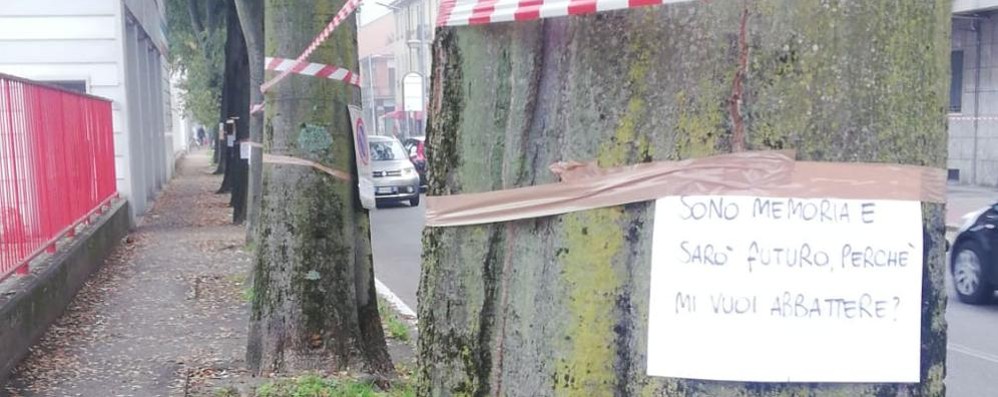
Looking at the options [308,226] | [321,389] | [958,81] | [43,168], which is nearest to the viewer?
[321,389]

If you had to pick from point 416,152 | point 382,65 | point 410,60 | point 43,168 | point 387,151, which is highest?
point 382,65

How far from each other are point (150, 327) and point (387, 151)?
49.4 ft

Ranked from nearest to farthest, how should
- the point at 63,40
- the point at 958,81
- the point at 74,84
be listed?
the point at 63,40, the point at 74,84, the point at 958,81

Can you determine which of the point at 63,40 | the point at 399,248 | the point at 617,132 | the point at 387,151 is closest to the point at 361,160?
the point at 617,132

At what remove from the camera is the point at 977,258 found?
10.3 metres

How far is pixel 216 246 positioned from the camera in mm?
14188

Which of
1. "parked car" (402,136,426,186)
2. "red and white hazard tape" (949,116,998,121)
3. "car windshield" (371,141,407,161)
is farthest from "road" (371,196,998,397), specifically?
"red and white hazard tape" (949,116,998,121)

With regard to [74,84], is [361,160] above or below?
below

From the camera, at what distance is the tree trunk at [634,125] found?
5.90 feet

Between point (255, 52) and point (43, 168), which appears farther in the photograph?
point (255, 52)

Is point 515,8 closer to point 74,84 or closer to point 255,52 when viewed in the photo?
point 255,52

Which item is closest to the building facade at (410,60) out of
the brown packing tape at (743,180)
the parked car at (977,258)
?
the parked car at (977,258)

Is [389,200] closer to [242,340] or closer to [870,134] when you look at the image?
[242,340]

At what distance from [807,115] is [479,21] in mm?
626
